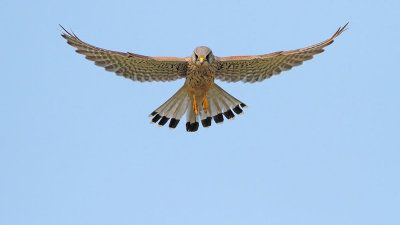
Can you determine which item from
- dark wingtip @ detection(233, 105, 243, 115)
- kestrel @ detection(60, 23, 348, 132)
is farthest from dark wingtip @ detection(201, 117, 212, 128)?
dark wingtip @ detection(233, 105, 243, 115)

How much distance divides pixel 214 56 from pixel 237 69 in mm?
690

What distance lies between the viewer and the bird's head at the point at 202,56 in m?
14.0

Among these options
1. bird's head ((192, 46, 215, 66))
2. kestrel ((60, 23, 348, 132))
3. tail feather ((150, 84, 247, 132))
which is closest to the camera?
bird's head ((192, 46, 215, 66))

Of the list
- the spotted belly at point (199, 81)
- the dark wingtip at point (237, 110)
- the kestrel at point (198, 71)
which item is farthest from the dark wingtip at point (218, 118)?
the spotted belly at point (199, 81)

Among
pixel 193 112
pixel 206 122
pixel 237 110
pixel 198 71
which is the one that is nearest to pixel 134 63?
pixel 198 71

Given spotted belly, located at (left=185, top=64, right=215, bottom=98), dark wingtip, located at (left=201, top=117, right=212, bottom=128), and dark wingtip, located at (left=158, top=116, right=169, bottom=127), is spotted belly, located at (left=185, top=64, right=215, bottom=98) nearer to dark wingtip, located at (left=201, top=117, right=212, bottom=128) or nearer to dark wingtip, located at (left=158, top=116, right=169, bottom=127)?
dark wingtip, located at (left=201, top=117, right=212, bottom=128)

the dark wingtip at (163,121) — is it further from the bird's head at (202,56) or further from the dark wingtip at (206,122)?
the bird's head at (202,56)

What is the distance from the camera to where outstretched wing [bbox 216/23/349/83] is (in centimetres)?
1443

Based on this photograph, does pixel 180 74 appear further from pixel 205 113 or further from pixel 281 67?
pixel 281 67

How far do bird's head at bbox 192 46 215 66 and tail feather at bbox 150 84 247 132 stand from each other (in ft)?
3.65

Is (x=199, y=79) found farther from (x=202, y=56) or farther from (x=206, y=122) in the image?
(x=206, y=122)

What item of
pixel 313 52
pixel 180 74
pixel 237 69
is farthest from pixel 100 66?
pixel 313 52

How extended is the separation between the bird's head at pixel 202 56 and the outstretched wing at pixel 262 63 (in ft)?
1.61

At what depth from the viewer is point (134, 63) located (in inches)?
572
